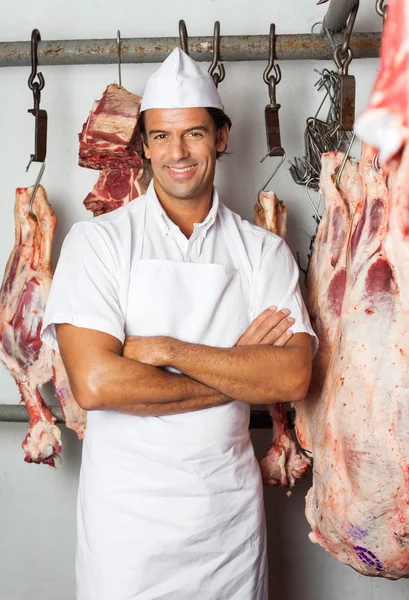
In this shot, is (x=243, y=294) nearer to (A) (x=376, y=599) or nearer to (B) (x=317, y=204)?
(B) (x=317, y=204)

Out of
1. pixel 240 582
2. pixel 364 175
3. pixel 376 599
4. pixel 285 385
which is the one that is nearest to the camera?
pixel 364 175

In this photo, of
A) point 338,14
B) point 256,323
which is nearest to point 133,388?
point 256,323

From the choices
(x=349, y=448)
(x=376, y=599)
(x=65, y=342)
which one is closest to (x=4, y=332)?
(x=65, y=342)

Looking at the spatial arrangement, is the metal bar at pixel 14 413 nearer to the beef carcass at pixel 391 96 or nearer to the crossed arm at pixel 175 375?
the crossed arm at pixel 175 375

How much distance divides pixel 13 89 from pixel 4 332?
0.84m

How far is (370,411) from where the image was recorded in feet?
5.56

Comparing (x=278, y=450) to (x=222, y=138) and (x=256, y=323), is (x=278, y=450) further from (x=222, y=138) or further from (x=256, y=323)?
(x=222, y=138)

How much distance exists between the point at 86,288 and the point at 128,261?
6.0 inches

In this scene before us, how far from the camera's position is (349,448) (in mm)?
1769

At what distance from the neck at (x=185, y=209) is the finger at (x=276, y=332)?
39 cm

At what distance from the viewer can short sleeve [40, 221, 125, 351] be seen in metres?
1.82

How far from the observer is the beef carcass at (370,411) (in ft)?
5.39

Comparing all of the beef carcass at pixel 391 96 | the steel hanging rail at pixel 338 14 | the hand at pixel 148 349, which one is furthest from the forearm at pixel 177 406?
the beef carcass at pixel 391 96

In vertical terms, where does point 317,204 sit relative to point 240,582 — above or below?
above
